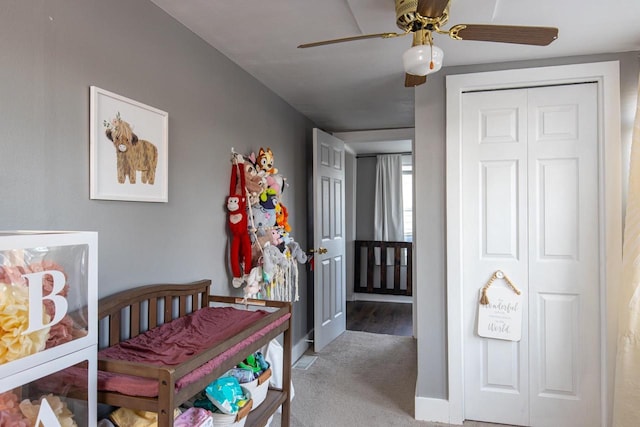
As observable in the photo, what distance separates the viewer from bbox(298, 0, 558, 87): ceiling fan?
147 centimetres

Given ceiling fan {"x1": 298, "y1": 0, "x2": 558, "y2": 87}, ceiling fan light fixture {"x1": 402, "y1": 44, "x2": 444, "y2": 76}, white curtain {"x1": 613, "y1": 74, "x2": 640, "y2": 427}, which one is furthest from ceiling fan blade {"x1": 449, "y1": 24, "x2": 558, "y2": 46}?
white curtain {"x1": 613, "y1": 74, "x2": 640, "y2": 427}

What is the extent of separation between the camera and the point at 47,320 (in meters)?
0.98

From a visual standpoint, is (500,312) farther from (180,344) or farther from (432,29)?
(180,344)

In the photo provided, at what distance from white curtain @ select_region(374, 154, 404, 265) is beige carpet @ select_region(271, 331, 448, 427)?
2.06 m

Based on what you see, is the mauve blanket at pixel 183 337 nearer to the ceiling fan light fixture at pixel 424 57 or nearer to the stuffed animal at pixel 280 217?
the stuffed animal at pixel 280 217

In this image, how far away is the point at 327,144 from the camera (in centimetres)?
407

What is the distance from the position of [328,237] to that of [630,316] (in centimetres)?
250

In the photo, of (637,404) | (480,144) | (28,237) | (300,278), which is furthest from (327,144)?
(28,237)

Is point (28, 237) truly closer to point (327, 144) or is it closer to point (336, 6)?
point (336, 6)

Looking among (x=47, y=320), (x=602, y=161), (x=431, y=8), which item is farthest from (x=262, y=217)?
(x=602, y=161)

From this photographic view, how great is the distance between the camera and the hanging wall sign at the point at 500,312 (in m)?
2.51

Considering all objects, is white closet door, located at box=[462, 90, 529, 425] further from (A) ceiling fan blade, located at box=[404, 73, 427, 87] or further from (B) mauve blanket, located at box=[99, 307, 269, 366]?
(B) mauve blanket, located at box=[99, 307, 269, 366]

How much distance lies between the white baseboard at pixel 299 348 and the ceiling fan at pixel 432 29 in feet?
8.97

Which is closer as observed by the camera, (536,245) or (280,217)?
(536,245)
